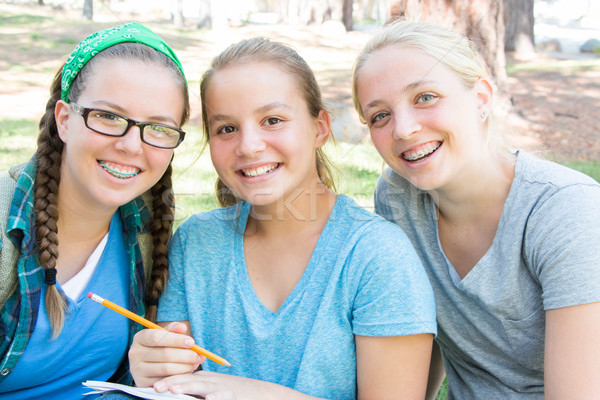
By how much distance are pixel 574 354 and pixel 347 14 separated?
19.6m

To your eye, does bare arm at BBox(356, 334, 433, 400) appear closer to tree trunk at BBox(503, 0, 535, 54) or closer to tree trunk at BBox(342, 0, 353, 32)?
tree trunk at BBox(503, 0, 535, 54)

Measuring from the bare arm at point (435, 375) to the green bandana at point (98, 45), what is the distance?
1626 mm

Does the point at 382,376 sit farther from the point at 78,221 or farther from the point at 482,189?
the point at 78,221

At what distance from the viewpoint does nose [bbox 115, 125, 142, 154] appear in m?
1.95

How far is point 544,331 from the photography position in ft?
6.53

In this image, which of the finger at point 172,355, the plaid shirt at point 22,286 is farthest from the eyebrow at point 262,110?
the finger at point 172,355

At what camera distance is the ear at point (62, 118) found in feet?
6.70

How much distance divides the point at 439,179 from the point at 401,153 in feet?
0.55

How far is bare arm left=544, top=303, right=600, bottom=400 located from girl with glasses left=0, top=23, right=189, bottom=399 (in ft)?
4.42

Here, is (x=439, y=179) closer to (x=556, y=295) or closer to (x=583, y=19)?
(x=556, y=295)

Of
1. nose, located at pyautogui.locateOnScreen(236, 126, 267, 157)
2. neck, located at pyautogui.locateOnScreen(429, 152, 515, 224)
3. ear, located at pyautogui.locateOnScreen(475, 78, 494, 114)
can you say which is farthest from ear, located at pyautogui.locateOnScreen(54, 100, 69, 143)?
ear, located at pyautogui.locateOnScreen(475, 78, 494, 114)

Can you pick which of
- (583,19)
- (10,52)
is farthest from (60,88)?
(583,19)

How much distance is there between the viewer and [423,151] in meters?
2.04

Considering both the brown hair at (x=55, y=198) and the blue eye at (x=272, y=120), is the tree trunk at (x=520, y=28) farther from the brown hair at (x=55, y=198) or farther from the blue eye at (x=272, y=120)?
the brown hair at (x=55, y=198)
